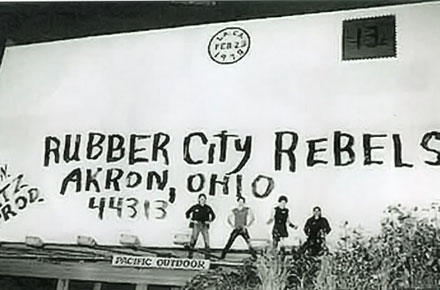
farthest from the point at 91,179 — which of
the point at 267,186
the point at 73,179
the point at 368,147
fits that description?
the point at 368,147

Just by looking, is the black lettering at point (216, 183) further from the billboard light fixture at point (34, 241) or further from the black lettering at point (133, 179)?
the billboard light fixture at point (34, 241)

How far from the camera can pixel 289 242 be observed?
883mm

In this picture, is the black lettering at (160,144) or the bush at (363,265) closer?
the bush at (363,265)

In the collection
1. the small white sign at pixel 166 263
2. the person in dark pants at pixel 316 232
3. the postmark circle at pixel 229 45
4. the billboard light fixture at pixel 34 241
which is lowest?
the small white sign at pixel 166 263

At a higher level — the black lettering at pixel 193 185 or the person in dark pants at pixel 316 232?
the black lettering at pixel 193 185

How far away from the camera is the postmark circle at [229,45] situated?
0.97 metres

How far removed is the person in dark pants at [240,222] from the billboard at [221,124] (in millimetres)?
11

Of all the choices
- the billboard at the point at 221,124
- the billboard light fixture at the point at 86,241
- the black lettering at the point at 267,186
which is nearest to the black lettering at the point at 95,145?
the billboard at the point at 221,124

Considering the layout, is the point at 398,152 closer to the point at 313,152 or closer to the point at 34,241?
the point at 313,152

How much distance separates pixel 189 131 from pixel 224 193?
0.34ft

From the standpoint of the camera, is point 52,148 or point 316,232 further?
point 52,148

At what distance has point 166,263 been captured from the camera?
886 millimetres

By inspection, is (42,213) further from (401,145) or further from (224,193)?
(401,145)

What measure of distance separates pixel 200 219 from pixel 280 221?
11cm
